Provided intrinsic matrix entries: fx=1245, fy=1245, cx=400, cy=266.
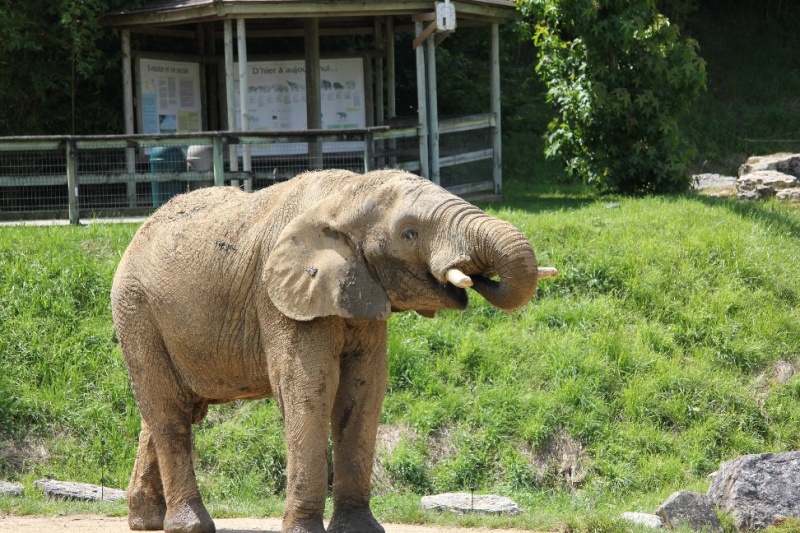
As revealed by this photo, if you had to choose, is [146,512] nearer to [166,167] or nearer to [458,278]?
[458,278]

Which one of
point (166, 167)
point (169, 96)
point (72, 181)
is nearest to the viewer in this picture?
point (72, 181)

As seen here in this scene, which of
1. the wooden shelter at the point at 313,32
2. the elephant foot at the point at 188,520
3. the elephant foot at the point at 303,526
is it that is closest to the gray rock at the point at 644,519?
the elephant foot at the point at 303,526

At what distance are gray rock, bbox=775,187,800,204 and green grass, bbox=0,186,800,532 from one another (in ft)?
16.9

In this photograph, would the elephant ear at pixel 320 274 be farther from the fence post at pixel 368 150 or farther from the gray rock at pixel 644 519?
the fence post at pixel 368 150

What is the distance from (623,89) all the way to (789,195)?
3.64 metres

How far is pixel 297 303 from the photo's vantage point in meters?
6.85

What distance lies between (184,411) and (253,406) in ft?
13.9

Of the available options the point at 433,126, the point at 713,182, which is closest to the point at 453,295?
the point at 433,126

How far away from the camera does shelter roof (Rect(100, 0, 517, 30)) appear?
1672cm

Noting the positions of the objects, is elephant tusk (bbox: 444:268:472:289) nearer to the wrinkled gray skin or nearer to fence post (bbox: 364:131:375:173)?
the wrinkled gray skin

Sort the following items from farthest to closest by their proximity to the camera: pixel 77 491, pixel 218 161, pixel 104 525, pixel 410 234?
pixel 218 161, pixel 77 491, pixel 104 525, pixel 410 234

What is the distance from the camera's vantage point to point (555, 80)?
19391mm

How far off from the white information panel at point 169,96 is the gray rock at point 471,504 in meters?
10.3

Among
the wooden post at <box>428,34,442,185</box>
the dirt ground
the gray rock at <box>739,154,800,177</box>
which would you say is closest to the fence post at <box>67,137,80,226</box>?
the wooden post at <box>428,34,442,185</box>
